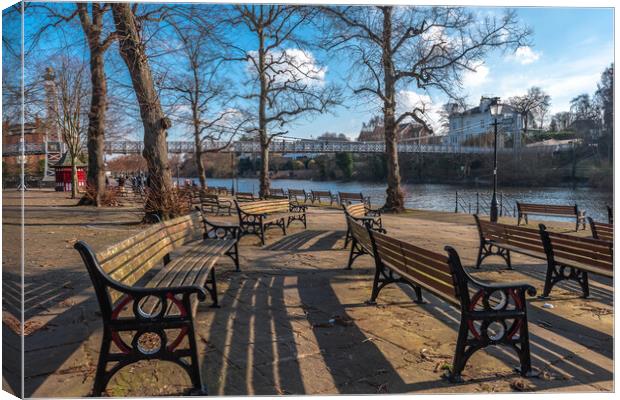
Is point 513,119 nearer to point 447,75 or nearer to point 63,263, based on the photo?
point 447,75

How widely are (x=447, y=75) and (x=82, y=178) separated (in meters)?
23.5

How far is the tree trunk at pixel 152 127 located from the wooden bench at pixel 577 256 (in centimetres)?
684

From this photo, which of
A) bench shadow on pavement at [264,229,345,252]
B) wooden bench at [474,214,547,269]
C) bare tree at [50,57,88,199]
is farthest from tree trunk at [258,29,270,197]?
wooden bench at [474,214,547,269]

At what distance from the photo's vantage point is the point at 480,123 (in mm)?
15164

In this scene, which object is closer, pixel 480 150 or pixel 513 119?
pixel 513 119

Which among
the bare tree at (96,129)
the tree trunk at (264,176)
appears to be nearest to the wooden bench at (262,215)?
the bare tree at (96,129)

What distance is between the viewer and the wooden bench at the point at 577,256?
3.63m

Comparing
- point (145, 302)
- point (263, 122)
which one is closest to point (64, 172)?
point (263, 122)

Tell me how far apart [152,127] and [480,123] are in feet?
35.0

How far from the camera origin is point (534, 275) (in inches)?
201

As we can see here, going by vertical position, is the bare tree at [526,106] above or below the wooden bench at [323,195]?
above

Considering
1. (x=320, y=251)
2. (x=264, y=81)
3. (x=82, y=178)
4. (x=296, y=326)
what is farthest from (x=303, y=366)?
(x=82, y=178)

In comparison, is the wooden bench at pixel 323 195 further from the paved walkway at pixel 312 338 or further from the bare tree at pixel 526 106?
the paved walkway at pixel 312 338

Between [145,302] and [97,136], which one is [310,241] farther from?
[97,136]
